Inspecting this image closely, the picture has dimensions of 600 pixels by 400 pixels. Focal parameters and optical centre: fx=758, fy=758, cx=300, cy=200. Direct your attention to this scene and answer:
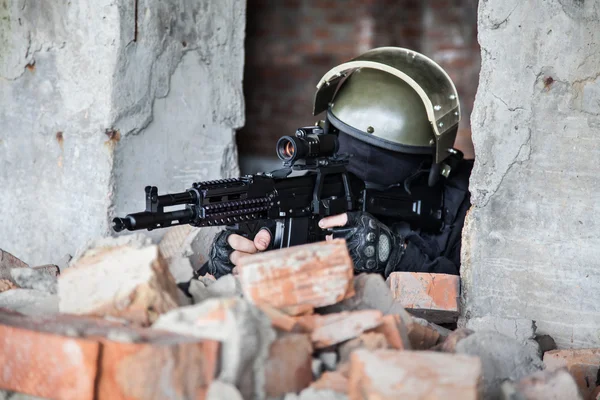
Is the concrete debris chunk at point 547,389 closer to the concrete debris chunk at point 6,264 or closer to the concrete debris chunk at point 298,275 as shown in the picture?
the concrete debris chunk at point 298,275

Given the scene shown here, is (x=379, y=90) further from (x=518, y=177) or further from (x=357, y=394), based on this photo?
(x=357, y=394)

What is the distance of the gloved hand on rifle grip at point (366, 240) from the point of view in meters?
3.11

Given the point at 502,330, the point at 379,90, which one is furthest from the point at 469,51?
the point at 502,330

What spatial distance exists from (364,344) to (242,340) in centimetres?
37

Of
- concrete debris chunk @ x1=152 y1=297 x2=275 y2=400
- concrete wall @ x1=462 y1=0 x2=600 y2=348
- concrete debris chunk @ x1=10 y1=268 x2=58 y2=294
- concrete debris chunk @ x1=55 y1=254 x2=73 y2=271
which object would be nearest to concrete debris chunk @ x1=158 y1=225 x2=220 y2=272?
concrete debris chunk @ x1=55 y1=254 x2=73 y2=271

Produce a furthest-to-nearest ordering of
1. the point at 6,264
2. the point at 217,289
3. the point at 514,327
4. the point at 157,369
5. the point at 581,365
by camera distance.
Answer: the point at 6,264 → the point at 514,327 → the point at 581,365 → the point at 217,289 → the point at 157,369

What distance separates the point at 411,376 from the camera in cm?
167

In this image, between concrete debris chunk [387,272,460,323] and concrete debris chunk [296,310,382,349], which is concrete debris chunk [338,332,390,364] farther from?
concrete debris chunk [387,272,460,323]

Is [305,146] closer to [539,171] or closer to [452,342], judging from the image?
[539,171]

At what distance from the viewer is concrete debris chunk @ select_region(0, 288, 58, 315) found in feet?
7.25

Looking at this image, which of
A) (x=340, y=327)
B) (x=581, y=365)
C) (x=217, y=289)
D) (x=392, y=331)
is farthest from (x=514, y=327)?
(x=217, y=289)

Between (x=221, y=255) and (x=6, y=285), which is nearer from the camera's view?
(x=6, y=285)

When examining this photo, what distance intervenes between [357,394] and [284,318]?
0.92 ft

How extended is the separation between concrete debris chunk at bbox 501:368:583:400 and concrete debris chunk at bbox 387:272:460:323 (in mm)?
932
